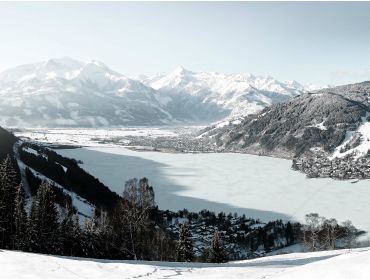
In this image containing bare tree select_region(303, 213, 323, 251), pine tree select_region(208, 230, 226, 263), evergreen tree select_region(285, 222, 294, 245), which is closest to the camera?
pine tree select_region(208, 230, 226, 263)

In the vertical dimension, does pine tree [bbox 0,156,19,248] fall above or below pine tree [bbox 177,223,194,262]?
above

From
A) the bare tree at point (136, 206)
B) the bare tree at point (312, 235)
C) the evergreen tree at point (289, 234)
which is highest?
the bare tree at point (136, 206)

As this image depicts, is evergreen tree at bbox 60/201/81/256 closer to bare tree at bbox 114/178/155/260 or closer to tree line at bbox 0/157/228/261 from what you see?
tree line at bbox 0/157/228/261

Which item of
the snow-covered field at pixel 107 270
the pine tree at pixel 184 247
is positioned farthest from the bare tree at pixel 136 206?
the snow-covered field at pixel 107 270

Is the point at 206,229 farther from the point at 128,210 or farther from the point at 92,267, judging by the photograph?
the point at 92,267

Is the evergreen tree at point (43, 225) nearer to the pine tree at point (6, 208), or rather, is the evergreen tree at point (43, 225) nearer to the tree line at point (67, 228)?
the tree line at point (67, 228)

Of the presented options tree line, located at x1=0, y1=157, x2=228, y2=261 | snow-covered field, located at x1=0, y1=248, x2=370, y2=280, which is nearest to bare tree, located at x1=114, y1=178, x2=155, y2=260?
tree line, located at x1=0, y1=157, x2=228, y2=261

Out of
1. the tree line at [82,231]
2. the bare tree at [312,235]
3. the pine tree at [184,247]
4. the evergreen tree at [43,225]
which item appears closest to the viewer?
the tree line at [82,231]

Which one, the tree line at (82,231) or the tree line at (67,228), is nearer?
the tree line at (67,228)
